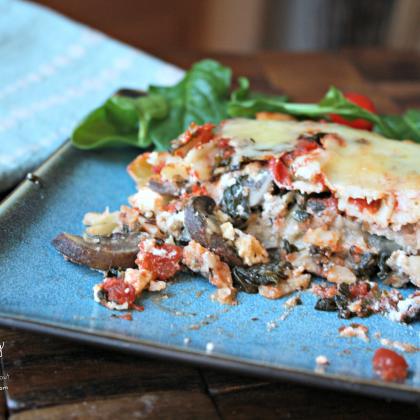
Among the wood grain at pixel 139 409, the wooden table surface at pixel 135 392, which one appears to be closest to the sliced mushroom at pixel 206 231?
the wooden table surface at pixel 135 392

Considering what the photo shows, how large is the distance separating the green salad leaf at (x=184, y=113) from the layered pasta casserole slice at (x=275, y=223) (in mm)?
513

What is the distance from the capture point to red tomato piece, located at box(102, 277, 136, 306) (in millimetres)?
2254

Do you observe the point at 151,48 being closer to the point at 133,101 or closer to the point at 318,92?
the point at 318,92

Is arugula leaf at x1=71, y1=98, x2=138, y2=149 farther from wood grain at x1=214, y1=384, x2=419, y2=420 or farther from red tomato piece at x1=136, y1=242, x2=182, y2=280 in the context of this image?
wood grain at x1=214, y1=384, x2=419, y2=420

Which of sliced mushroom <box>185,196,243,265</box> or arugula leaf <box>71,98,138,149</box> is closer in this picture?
sliced mushroom <box>185,196,243,265</box>

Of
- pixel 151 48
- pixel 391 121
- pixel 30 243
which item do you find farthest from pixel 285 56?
pixel 30 243

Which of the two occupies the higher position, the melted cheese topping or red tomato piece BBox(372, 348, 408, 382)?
the melted cheese topping

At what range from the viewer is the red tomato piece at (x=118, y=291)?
2.25m

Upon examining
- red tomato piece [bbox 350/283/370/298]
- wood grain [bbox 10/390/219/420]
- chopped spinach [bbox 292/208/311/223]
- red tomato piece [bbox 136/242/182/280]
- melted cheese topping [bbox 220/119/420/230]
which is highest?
melted cheese topping [bbox 220/119/420/230]

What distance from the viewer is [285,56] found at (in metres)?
5.12

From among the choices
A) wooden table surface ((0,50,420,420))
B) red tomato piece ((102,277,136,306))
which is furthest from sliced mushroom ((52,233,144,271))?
wooden table surface ((0,50,420,420))

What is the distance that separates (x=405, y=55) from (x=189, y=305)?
143 inches

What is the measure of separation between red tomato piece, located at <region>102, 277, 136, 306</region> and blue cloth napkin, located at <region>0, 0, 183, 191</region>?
1.01m

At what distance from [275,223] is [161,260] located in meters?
0.47
